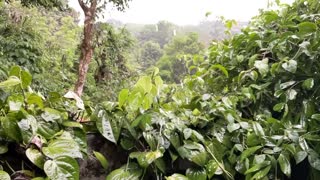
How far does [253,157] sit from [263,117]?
163 mm

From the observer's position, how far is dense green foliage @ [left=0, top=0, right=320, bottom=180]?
65 cm

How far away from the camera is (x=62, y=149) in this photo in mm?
641

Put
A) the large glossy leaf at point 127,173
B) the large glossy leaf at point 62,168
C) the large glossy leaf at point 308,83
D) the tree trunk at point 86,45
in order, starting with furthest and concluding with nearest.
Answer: the tree trunk at point 86,45 < the large glossy leaf at point 308,83 < the large glossy leaf at point 127,173 < the large glossy leaf at point 62,168

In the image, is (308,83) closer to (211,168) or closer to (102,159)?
(211,168)

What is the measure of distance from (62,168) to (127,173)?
6.6 inches

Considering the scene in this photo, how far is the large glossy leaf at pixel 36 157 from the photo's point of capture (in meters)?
0.62

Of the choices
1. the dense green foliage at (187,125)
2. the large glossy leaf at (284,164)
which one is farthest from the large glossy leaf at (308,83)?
the large glossy leaf at (284,164)

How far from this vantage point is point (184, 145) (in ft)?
2.56

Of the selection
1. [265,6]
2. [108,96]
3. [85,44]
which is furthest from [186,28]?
[265,6]

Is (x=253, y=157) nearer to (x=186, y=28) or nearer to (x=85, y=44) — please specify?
(x=85, y=44)

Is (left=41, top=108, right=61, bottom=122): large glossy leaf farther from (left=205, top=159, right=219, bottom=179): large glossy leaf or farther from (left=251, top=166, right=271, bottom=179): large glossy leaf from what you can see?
(left=251, top=166, right=271, bottom=179): large glossy leaf

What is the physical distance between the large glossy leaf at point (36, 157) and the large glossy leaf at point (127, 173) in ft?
0.50

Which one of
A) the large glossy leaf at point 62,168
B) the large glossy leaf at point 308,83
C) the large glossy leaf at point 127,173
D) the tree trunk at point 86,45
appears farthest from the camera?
the tree trunk at point 86,45

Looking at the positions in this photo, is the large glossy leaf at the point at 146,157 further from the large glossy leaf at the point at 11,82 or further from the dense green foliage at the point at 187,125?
the large glossy leaf at the point at 11,82
